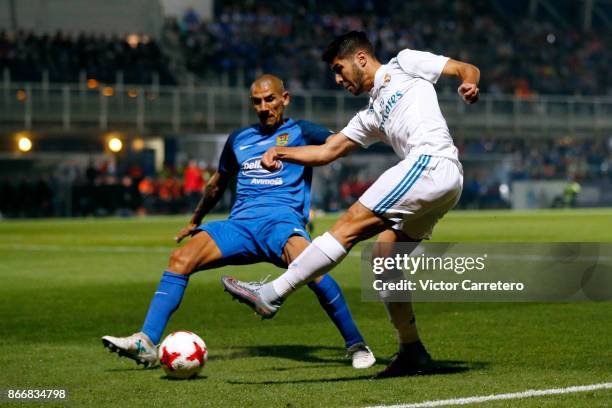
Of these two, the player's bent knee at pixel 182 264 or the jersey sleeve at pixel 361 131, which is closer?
the jersey sleeve at pixel 361 131

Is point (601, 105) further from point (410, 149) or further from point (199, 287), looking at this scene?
point (410, 149)

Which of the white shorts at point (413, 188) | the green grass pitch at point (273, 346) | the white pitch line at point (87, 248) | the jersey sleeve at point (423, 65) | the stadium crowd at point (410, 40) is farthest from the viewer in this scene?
the stadium crowd at point (410, 40)

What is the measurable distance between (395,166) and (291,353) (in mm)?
2099

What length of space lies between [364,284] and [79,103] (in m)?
21.2

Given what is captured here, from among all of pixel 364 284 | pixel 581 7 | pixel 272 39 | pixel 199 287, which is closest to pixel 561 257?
pixel 364 284

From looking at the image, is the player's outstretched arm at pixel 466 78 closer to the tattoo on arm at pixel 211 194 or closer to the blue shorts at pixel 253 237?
the blue shorts at pixel 253 237

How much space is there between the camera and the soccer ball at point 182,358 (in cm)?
664

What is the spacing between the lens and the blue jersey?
7754mm

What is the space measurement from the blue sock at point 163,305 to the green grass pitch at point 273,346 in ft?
0.90

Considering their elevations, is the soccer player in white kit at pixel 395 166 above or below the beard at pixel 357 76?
below

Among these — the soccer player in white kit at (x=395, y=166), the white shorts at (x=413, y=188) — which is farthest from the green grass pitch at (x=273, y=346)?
the white shorts at (x=413, y=188)

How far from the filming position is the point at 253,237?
744cm

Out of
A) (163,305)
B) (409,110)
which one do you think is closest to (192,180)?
(163,305)

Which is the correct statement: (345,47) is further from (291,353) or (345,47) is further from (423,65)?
(291,353)
